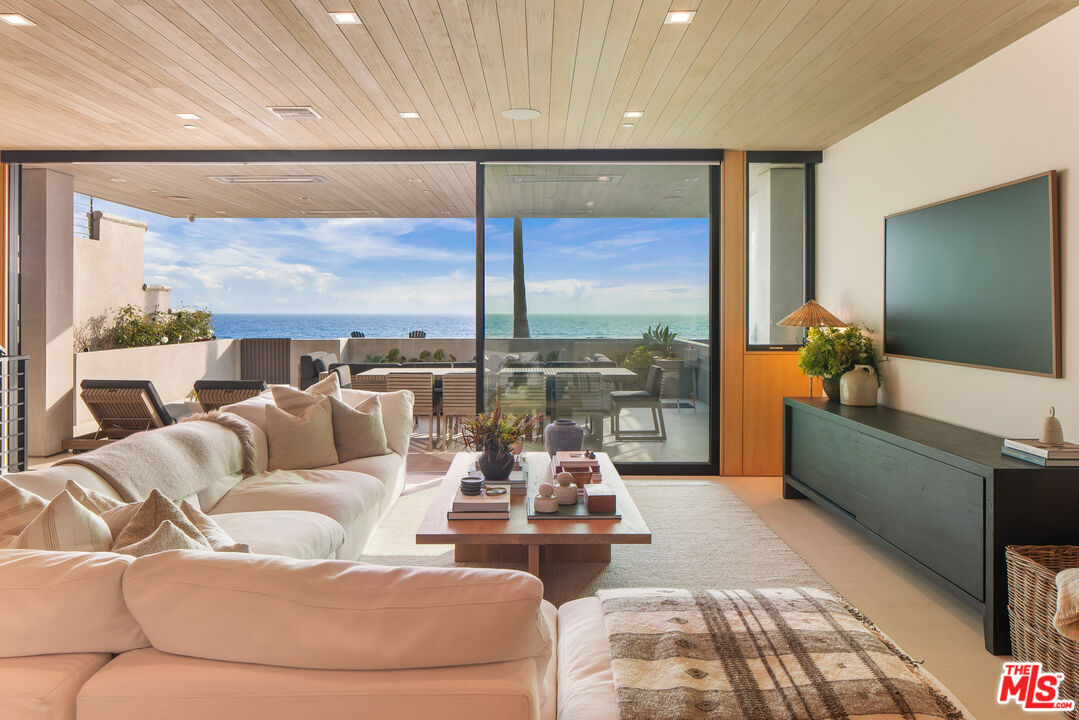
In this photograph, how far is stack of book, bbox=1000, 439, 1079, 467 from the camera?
2549 millimetres

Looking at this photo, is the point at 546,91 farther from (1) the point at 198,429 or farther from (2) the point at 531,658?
(2) the point at 531,658

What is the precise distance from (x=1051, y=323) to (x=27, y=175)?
24.0ft

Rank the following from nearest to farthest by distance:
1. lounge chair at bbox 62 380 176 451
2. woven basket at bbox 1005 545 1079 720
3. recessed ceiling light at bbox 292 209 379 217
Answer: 1. woven basket at bbox 1005 545 1079 720
2. lounge chair at bbox 62 380 176 451
3. recessed ceiling light at bbox 292 209 379 217

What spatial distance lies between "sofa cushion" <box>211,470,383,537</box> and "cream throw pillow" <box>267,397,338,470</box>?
5.2 inches

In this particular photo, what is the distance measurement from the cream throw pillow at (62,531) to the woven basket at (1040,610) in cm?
283

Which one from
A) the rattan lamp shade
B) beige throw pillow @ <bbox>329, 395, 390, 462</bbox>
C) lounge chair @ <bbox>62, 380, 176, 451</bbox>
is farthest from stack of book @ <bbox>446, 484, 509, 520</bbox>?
lounge chair @ <bbox>62, 380, 176, 451</bbox>

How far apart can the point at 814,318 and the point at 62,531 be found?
445 centimetres

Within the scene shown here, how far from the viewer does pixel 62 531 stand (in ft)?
5.00

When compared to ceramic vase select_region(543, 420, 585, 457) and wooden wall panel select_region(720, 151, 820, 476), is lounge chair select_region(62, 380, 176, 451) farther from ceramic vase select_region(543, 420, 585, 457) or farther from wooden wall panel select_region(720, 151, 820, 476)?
wooden wall panel select_region(720, 151, 820, 476)

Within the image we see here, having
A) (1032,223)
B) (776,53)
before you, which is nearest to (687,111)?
(776,53)

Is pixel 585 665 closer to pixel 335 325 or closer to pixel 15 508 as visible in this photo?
pixel 15 508

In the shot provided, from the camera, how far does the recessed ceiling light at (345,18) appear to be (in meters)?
2.96

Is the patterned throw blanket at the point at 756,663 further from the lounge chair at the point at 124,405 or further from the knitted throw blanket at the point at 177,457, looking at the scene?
the lounge chair at the point at 124,405

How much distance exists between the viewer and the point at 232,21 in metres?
3.04
